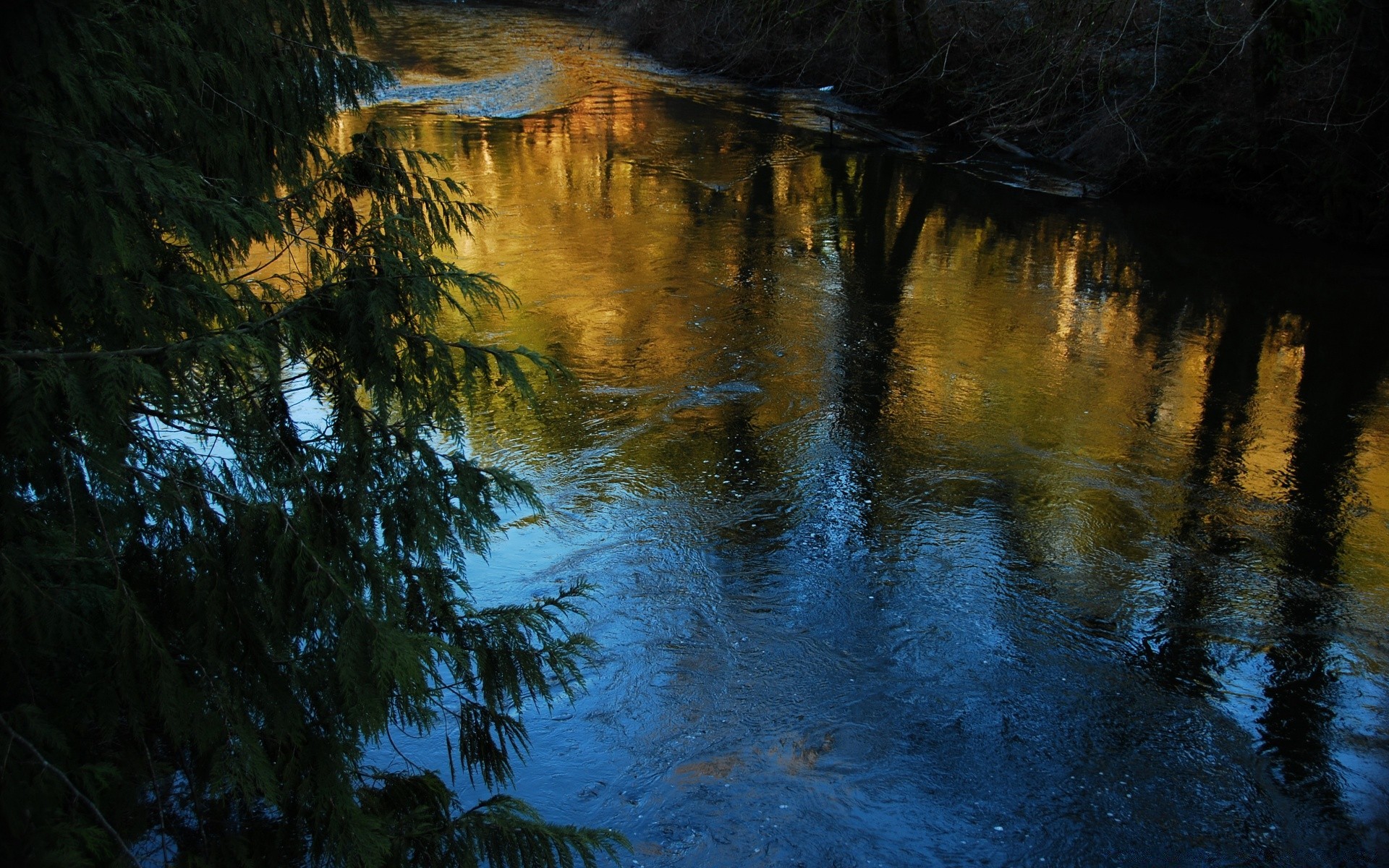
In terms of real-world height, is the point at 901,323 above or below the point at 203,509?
below

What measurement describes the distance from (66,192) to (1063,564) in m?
6.91

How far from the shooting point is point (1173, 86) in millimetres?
10148

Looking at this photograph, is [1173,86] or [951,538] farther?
[1173,86]

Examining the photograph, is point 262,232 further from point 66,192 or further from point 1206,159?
point 1206,159

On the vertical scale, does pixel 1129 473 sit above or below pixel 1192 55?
below

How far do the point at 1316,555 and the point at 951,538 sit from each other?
2832mm

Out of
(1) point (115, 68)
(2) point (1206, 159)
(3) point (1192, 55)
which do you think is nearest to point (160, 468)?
(1) point (115, 68)

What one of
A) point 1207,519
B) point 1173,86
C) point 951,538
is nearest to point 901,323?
point 1173,86

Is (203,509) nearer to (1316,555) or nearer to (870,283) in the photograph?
(1316,555)

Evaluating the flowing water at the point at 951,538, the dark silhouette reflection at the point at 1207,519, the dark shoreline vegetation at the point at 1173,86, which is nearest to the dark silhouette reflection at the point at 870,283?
the flowing water at the point at 951,538

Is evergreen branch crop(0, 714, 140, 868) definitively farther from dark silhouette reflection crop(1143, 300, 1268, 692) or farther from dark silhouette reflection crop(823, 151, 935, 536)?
dark silhouette reflection crop(823, 151, 935, 536)

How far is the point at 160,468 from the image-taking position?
3383 millimetres

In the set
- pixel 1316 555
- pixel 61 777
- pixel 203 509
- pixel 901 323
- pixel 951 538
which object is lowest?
pixel 1316 555

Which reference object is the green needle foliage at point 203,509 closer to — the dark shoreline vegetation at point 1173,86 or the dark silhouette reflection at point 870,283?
the dark silhouette reflection at point 870,283
